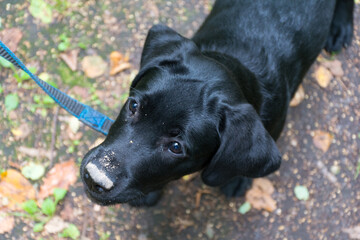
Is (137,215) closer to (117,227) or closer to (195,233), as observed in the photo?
(117,227)

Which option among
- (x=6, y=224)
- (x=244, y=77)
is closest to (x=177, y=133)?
(x=244, y=77)

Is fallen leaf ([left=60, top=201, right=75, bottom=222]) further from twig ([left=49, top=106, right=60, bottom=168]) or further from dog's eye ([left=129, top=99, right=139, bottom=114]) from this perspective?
dog's eye ([left=129, top=99, right=139, bottom=114])

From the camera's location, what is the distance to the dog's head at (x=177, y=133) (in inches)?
91.2

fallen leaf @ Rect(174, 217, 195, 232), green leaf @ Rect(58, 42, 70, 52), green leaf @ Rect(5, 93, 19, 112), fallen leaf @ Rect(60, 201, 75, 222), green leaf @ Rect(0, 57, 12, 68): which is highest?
green leaf @ Rect(58, 42, 70, 52)

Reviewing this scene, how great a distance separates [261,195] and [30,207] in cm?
226

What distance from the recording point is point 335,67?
4.46m

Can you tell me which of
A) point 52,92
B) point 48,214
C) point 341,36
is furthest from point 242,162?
point 341,36

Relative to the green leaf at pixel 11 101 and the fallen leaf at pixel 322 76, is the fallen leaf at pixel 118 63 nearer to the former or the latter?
the green leaf at pixel 11 101

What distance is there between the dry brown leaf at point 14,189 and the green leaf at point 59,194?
0.74ft

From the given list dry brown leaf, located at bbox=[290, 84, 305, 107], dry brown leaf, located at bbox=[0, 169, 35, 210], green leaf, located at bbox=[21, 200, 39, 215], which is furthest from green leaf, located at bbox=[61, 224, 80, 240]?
dry brown leaf, located at bbox=[290, 84, 305, 107]

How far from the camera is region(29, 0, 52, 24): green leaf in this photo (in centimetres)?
411

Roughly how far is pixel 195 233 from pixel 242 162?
1.42 m

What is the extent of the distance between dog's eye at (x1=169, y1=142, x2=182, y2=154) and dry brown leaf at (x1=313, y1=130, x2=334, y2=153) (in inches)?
90.1

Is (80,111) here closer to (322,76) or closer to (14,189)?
(14,189)
